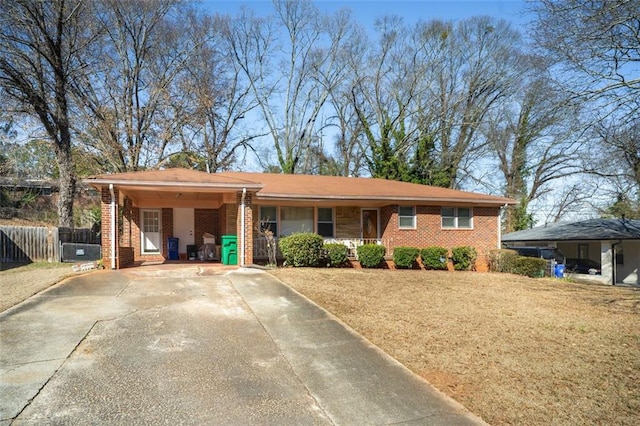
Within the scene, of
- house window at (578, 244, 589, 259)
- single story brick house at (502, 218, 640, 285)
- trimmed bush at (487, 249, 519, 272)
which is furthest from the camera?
house window at (578, 244, 589, 259)

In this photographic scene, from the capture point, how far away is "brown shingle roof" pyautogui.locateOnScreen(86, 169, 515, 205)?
1266 cm

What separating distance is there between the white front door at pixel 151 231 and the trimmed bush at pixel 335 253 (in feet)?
23.4

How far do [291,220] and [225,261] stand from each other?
433cm

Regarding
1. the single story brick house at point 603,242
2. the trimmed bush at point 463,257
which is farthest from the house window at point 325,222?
the single story brick house at point 603,242

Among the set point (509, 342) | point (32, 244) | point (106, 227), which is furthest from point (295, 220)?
point (509, 342)

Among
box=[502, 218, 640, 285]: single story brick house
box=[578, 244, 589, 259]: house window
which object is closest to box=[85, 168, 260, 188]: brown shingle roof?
box=[502, 218, 640, 285]: single story brick house

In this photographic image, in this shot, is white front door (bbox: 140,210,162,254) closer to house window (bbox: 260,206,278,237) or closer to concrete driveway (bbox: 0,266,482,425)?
house window (bbox: 260,206,278,237)

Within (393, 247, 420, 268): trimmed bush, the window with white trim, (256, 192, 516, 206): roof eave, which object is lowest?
(393, 247, 420, 268): trimmed bush

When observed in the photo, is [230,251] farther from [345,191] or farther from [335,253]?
[345,191]

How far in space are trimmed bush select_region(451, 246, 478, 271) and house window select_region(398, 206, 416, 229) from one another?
1949mm

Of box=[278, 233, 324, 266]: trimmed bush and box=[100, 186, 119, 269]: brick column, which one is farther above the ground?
box=[100, 186, 119, 269]: brick column

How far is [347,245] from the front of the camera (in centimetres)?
1703

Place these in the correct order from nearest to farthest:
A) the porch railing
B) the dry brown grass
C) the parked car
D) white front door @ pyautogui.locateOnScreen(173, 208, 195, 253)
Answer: the dry brown grass, the porch railing, white front door @ pyautogui.locateOnScreen(173, 208, 195, 253), the parked car

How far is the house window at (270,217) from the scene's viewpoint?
17.2 meters
